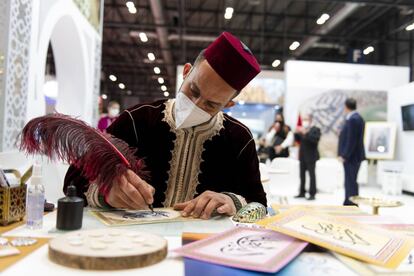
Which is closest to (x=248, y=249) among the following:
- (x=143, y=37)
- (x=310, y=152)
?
(x=310, y=152)

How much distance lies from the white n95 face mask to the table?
0.37 metres

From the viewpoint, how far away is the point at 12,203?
1041 mm

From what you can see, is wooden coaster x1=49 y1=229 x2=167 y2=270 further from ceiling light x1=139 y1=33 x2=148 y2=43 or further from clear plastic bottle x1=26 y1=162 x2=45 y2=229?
ceiling light x1=139 y1=33 x2=148 y2=43

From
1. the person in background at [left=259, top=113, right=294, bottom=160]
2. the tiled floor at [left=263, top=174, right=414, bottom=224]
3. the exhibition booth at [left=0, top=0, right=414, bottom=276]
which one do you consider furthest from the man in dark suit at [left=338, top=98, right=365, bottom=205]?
the exhibition booth at [left=0, top=0, right=414, bottom=276]

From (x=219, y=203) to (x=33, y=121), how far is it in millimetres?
560

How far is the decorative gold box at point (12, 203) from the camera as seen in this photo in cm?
101

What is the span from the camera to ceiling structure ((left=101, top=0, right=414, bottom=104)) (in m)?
11.5

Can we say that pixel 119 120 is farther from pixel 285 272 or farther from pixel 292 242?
pixel 285 272

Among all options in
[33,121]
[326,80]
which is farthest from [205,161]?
[326,80]

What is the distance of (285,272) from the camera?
2.22ft

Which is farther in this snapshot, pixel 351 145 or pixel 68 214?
pixel 351 145

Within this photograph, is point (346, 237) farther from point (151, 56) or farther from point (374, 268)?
point (151, 56)

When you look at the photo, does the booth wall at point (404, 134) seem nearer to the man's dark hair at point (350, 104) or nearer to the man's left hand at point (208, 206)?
the man's dark hair at point (350, 104)

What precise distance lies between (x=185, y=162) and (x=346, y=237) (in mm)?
798
